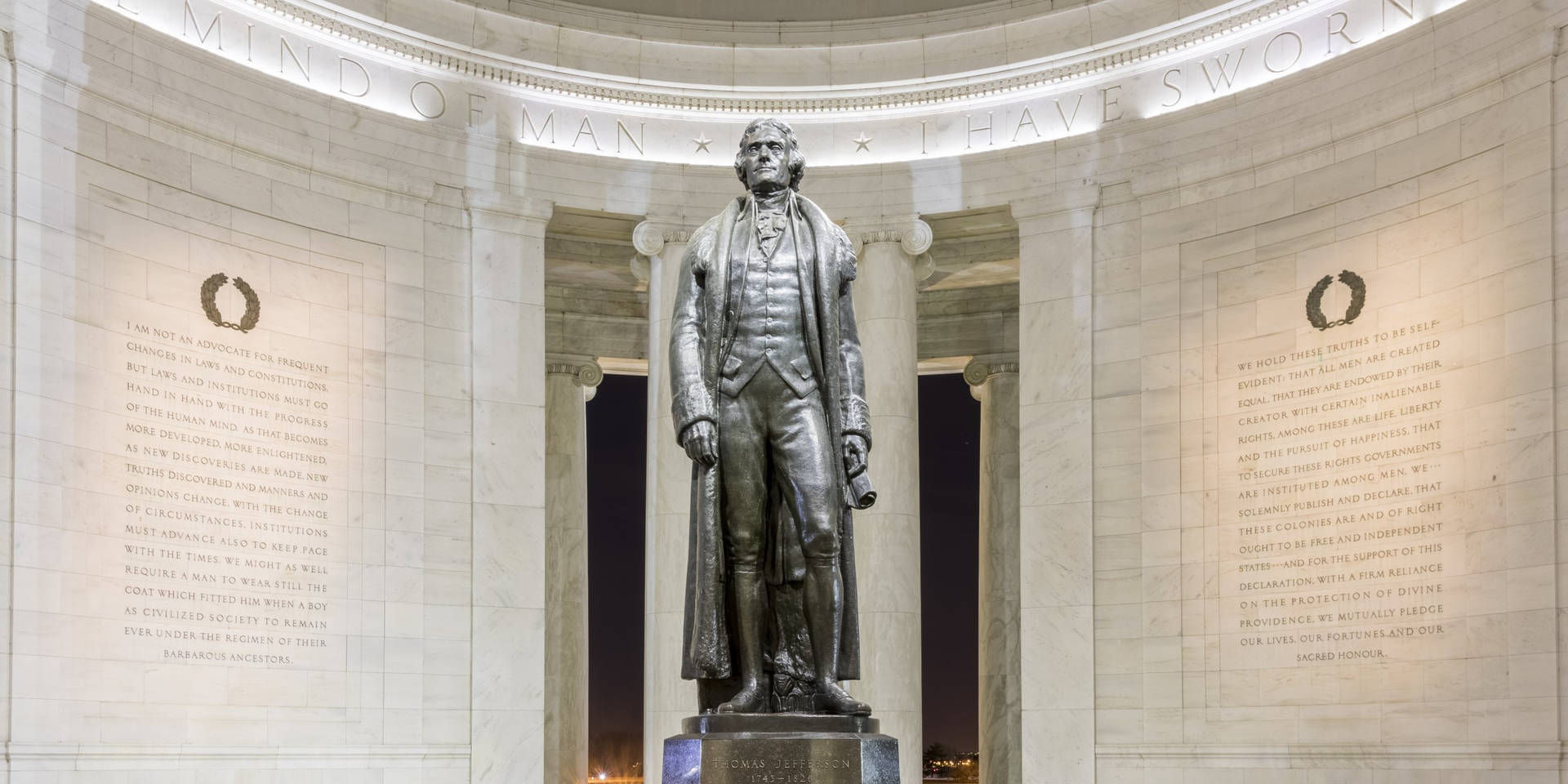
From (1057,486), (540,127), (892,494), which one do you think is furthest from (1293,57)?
(540,127)

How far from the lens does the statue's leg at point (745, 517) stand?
38.5ft

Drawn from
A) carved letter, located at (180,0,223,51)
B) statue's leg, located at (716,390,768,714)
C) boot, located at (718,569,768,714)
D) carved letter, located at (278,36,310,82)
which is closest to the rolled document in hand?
statue's leg, located at (716,390,768,714)

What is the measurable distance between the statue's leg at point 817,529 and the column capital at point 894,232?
41.8ft

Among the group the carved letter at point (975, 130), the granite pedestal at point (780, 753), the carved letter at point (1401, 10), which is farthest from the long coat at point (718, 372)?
the carved letter at point (975, 130)

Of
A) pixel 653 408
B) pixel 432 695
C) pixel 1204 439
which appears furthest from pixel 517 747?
pixel 1204 439

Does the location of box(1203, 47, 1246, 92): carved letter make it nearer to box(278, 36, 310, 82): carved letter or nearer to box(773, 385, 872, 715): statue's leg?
box(278, 36, 310, 82): carved letter

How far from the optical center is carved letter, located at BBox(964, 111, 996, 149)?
24516 millimetres

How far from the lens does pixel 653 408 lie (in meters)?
24.3

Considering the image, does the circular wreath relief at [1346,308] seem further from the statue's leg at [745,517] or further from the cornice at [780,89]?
the statue's leg at [745,517]

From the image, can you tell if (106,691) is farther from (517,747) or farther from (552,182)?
(552,182)

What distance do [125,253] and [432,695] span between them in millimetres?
6558

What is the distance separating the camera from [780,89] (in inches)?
987

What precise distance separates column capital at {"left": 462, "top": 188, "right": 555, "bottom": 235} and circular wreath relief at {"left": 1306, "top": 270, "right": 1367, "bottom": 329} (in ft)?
32.8

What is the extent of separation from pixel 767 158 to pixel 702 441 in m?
2.19
